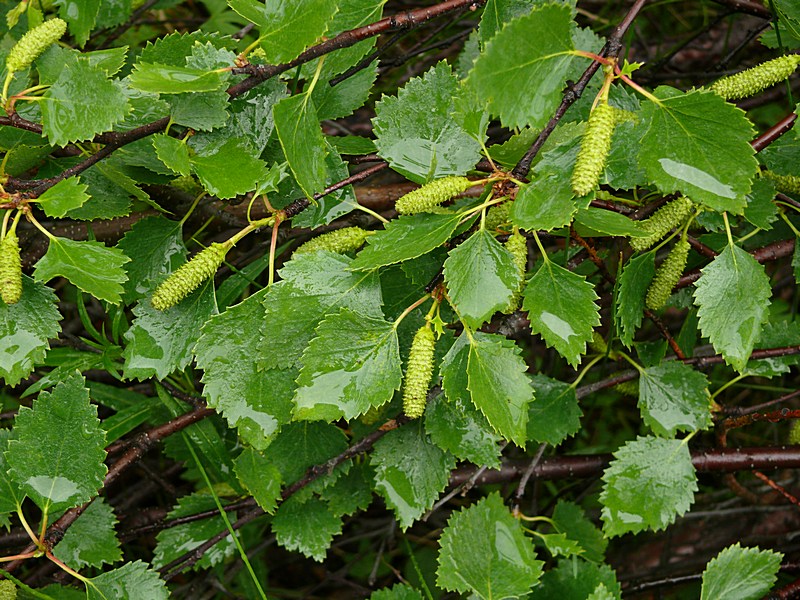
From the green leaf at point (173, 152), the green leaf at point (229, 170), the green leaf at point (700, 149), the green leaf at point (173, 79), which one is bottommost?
the green leaf at point (229, 170)

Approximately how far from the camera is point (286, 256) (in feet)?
5.36

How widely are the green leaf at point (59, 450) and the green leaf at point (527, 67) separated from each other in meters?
0.74

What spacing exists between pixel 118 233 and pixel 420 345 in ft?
2.73

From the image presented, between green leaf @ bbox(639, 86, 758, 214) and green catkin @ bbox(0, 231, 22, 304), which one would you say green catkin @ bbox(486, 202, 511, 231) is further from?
green catkin @ bbox(0, 231, 22, 304)

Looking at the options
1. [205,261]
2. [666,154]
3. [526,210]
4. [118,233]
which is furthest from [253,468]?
[666,154]

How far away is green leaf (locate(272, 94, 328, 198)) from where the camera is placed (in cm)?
96

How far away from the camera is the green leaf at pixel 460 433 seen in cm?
117

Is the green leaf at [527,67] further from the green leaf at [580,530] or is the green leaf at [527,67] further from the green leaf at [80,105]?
the green leaf at [580,530]

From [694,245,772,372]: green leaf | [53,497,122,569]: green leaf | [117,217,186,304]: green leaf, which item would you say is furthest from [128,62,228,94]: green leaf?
[53,497,122,569]: green leaf

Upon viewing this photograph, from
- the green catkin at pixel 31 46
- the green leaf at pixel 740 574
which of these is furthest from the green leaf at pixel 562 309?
the green catkin at pixel 31 46

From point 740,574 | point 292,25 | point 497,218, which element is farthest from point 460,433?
point 292,25

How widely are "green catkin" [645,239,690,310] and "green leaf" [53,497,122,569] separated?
1.03 m

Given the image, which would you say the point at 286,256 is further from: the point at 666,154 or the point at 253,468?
the point at 666,154

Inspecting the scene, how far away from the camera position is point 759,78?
1.03 m
